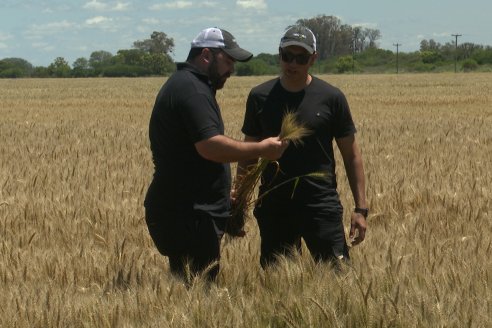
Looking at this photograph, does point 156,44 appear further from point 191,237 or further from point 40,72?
point 191,237

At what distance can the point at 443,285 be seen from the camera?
3119mm

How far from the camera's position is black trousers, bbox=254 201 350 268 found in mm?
4070

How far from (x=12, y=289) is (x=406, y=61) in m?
116

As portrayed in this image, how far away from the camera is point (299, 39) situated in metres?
4.00

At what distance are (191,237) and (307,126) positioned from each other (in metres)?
0.79

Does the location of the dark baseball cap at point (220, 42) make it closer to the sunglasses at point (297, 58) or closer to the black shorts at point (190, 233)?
the sunglasses at point (297, 58)

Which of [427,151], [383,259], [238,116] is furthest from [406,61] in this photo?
[383,259]

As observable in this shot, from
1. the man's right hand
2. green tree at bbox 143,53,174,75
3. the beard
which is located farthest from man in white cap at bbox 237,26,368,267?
green tree at bbox 143,53,174,75

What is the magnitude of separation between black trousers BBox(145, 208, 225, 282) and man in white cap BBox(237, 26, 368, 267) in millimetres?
393

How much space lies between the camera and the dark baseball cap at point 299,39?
3.99 meters

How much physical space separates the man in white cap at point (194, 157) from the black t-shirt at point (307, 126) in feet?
1.39

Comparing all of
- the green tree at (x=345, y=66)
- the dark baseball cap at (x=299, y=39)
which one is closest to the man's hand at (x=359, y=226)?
the dark baseball cap at (x=299, y=39)

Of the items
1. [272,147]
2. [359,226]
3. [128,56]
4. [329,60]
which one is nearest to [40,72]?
[128,56]

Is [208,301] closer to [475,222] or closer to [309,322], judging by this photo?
[309,322]
